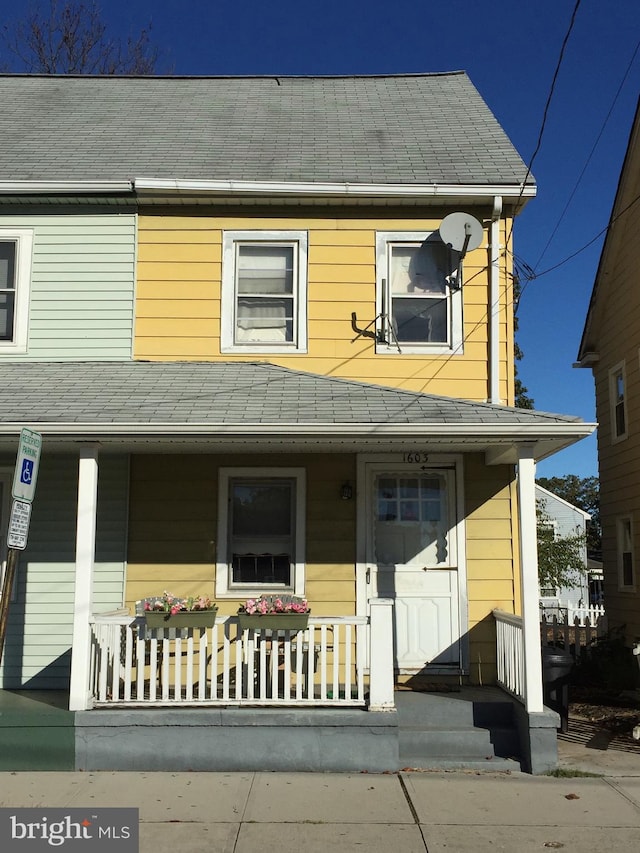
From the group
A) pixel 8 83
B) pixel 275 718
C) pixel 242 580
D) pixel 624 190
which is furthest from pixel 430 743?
pixel 8 83

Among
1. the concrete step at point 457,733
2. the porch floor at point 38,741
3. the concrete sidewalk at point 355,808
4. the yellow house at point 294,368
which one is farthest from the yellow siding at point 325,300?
the concrete sidewalk at point 355,808

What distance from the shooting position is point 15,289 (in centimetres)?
893

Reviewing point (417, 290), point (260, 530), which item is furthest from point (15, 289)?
point (417, 290)

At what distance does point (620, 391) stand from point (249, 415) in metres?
8.35

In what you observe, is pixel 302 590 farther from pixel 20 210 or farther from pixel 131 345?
pixel 20 210

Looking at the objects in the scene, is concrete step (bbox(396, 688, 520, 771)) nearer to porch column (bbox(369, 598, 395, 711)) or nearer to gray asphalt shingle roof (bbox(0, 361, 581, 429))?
porch column (bbox(369, 598, 395, 711))

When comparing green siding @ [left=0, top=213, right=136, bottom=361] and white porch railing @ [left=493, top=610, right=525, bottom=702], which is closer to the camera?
white porch railing @ [left=493, top=610, right=525, bottom=702]

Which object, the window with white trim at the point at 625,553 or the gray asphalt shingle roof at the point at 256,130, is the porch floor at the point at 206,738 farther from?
the window with white trim at the point at 625,553

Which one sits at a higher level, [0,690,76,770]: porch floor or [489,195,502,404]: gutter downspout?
[489,195,502,404]: gutter downspout

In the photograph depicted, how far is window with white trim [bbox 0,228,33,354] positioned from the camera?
8828mm

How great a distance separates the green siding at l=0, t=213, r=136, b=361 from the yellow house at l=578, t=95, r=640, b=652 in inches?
305

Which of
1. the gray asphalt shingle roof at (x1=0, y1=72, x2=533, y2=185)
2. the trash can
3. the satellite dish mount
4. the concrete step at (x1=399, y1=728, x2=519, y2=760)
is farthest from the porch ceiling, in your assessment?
the concrete step at (x1=399, y1=728, x2=519, y2=760)

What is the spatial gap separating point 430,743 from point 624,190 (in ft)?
31.0

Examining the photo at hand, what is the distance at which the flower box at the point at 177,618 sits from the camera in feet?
23.0
